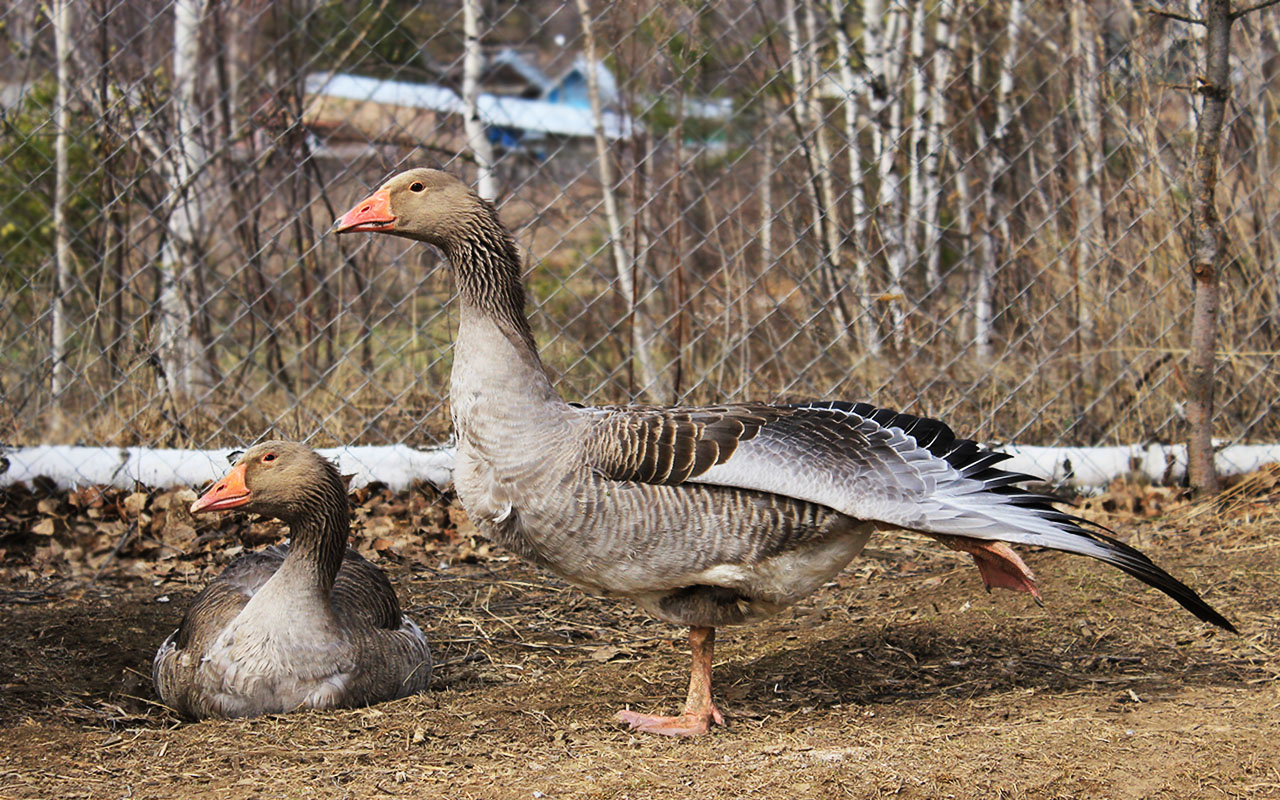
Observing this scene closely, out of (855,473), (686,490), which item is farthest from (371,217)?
(855,473)

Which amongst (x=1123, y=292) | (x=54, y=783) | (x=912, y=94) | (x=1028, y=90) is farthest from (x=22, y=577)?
(x=1028, y=90)

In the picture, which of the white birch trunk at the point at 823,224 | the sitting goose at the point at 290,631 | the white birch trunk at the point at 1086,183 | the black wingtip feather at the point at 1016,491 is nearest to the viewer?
the black wingtip feather at the point at 1016,491

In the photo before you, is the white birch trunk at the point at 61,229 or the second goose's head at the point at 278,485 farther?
the white birch trunk at the point at 61,229

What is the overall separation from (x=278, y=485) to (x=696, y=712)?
5.10ft

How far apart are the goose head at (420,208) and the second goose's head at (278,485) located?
839 mm

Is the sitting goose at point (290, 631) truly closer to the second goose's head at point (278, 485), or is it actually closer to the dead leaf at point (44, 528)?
the second goose's head at point (278, 485)

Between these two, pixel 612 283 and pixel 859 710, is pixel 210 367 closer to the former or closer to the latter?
pixel 612 283

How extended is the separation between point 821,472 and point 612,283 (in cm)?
267

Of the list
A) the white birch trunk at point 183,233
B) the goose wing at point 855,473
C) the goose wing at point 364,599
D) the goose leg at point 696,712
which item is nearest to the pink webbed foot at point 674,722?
the goose leg at point 696,712

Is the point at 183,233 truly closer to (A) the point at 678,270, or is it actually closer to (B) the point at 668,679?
(A) the point at 678,270

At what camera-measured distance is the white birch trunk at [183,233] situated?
6113mm

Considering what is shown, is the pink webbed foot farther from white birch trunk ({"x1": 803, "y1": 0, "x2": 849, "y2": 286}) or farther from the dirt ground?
white birch trunk ({"x1": 803, "y1": 0, "x2": 849, "y2": 286})

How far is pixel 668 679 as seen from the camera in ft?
13.1

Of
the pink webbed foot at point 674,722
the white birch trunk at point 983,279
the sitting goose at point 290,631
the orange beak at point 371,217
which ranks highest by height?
the white birch trunk at point 983,279
